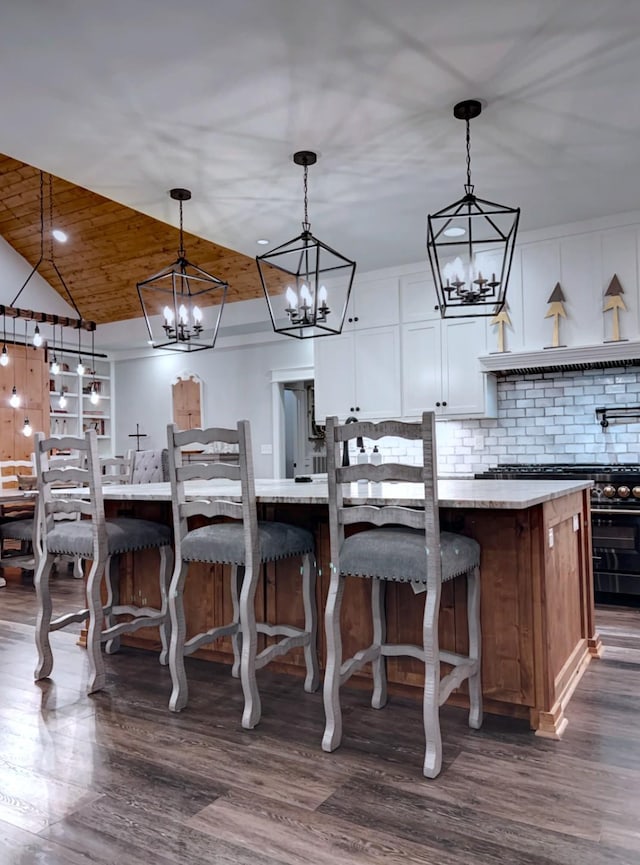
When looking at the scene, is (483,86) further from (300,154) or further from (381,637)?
(381,637)

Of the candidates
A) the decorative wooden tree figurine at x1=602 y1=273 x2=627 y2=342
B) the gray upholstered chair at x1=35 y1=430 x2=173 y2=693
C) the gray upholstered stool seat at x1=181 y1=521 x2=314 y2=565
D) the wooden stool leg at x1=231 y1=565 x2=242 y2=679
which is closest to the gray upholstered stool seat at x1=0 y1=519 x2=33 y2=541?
the gray upholstered chair at x1=35 y1=430 x2=173 y2=693

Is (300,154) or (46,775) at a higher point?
(300,154)

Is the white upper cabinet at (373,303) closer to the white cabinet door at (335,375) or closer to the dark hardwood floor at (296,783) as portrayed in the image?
the white cabinet door at (335,375)

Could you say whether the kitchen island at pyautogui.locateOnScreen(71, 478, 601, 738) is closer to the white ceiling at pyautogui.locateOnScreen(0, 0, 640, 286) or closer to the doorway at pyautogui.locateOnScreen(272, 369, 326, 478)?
the white ceiling at pyautogui.locateOnScreen(0, 0, 640, 286)

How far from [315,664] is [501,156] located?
2.80 metres

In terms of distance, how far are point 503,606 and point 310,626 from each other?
0.86 meters

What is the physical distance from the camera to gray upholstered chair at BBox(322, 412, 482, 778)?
2.15m

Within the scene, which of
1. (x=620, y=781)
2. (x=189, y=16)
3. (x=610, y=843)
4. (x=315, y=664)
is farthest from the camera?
(x=315, y=664)

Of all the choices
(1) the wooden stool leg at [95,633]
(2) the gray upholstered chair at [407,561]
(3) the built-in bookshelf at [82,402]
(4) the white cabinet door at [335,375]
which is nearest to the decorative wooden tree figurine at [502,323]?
(4) the white cabinet door at [335,375]

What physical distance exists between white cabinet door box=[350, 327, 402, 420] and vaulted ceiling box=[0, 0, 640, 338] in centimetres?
113

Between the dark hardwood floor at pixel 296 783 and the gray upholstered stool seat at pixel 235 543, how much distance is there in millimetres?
629

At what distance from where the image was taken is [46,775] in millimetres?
2129

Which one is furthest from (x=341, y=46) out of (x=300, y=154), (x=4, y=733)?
(x=4, y=733)

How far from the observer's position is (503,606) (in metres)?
2.56
